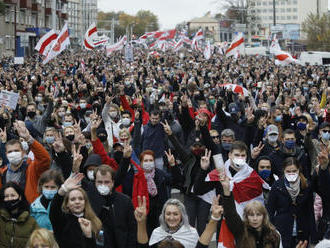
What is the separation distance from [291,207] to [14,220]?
2.65 m

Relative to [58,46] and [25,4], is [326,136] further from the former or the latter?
[25,4]

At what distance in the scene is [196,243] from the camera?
16.4 feet

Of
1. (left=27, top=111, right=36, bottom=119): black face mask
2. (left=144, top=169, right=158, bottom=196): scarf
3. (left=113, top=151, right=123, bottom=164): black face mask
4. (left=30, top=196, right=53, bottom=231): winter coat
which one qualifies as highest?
(left=30, top=196, right=53, bottom=231): winter coat

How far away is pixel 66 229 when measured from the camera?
514cm

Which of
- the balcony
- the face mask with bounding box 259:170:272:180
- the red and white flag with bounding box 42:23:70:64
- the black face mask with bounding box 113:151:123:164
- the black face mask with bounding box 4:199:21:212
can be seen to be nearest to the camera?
the black face mask with bounding box 4:199:21:212

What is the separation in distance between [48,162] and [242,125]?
492 cm

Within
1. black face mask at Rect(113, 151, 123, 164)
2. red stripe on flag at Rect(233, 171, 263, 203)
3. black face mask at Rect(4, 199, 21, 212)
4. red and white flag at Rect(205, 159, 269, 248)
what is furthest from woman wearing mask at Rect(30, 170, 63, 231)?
black face mask at Rect(113, 151, 123, 164)

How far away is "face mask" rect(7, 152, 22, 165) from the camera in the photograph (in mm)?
6516

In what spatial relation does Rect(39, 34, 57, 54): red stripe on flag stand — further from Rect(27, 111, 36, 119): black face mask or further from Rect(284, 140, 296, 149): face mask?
Rect(284, 140, 296, 149): face mask

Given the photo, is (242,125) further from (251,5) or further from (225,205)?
(251,5)

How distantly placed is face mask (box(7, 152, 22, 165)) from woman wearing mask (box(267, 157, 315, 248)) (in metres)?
2.54

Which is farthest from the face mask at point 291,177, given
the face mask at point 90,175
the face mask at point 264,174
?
the face mask at point 90,175

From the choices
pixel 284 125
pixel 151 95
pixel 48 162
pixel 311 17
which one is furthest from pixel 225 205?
pixel 311 17

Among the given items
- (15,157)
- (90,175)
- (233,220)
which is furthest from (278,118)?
(233,220)
